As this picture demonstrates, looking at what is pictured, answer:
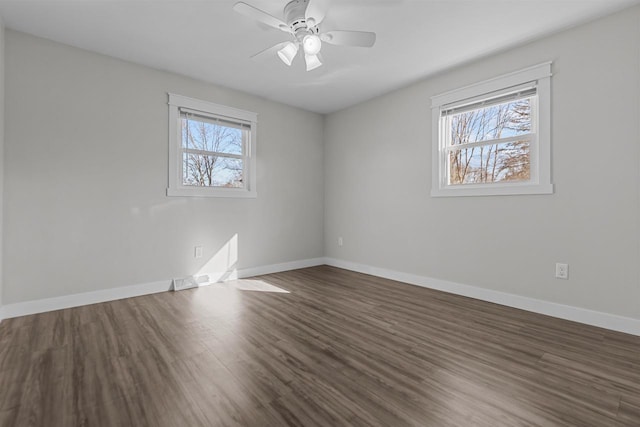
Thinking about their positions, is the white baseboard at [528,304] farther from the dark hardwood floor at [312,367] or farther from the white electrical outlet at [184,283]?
the white electrical outlet at [184,283]

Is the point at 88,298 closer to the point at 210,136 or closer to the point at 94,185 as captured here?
the point at 94,185

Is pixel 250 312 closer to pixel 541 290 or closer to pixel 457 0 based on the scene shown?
pixel 541 290

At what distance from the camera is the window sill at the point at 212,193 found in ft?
11.7

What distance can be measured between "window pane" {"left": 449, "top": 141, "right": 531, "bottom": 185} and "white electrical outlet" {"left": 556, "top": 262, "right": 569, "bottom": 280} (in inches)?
34.5

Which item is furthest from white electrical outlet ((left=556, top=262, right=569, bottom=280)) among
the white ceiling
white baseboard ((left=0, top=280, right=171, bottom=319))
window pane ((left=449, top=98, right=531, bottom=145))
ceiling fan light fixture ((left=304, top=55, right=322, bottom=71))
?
white baseboard ((left=0, top=280, right=171, bottom=319))

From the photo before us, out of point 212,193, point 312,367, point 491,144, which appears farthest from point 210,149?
point 491,144

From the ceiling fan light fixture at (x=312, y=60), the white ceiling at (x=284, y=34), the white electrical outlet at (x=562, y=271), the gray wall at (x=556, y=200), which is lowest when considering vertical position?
the white electrical outlet at (x=562, y=271)

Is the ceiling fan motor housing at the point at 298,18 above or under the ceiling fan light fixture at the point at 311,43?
above

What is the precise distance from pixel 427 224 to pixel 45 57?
443 centimetres

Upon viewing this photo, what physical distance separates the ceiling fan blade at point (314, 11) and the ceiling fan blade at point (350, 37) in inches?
4.6

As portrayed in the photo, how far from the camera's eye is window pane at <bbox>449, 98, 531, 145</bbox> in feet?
9.80

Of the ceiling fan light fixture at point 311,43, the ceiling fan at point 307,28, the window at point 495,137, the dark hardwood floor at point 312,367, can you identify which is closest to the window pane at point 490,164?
the window at point 495,137

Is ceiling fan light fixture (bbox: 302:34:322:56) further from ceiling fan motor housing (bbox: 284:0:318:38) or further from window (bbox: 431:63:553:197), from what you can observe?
window (bbox: 431:63:553:197)

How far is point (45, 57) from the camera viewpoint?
280 cm
